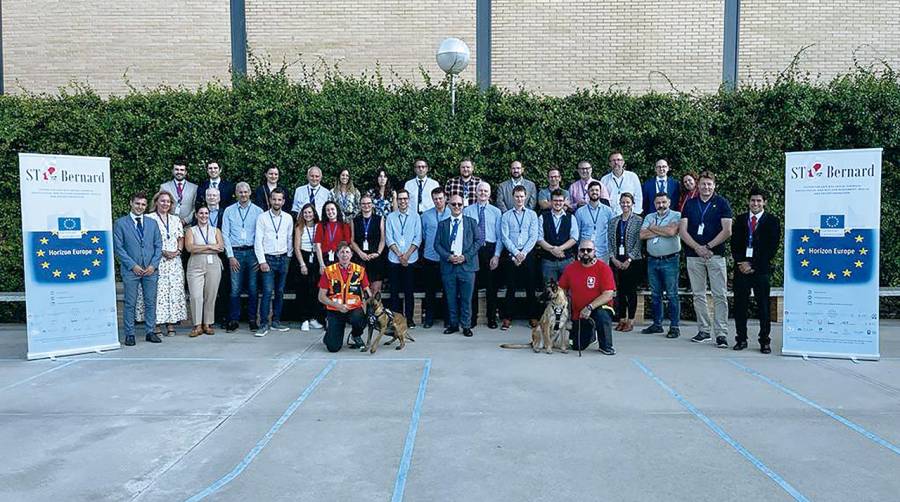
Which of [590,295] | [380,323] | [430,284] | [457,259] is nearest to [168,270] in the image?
[380,323]

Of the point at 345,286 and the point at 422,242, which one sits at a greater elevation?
the point at 422,242

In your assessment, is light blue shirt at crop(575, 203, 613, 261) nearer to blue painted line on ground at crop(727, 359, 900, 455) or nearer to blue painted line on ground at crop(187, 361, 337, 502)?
blue painted line on ground at crop(727, 359, 900, 455)

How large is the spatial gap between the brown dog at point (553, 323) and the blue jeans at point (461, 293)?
1579mm

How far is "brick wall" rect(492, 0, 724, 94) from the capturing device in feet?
47.3

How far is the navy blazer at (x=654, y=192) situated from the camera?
35.0 ft

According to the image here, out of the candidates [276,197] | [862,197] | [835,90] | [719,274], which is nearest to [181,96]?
[276,197]

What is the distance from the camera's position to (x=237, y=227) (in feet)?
33.5

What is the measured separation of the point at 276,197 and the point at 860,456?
8034 mm

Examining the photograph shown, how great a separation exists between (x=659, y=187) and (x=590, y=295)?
309 cm

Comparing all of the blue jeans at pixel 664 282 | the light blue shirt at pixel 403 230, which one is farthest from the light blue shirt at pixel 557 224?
the light blue shirt at pixel 403 230

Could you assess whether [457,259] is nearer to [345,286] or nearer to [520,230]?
[520,230]

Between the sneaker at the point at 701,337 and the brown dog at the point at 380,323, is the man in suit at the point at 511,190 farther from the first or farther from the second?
the sneaker at the point at 701,337

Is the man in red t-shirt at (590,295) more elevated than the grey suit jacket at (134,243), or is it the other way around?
the grey suit jacket at (134,243)

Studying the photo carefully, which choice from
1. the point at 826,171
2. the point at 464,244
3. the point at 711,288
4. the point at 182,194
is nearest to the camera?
the point at 826,171
